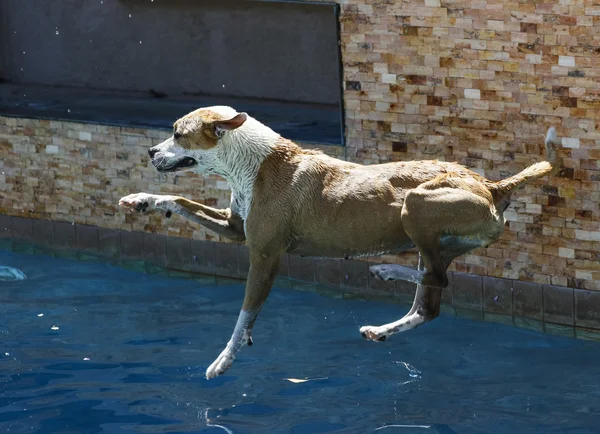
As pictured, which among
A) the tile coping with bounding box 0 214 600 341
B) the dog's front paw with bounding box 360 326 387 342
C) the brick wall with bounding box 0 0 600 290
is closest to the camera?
the dog's front paw with bounding box 360 326 387 342

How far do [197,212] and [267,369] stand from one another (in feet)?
6.36

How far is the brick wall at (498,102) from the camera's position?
9.55 meters

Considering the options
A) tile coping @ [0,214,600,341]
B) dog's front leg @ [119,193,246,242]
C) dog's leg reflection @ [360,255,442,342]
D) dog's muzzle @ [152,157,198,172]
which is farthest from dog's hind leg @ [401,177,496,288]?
tile coping @ [0,214,600,341]

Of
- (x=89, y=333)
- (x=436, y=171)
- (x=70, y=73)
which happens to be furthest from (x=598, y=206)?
(x=70, y=73)

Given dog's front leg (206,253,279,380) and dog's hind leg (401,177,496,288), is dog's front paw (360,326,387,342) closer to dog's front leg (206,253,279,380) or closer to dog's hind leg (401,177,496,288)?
dog's hind leg (401,177,496,288)

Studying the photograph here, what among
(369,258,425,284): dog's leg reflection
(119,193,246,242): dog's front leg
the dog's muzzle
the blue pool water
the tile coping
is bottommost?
the blue pool water

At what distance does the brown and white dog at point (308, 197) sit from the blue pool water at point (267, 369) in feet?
3.59

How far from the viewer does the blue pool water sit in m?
8.52

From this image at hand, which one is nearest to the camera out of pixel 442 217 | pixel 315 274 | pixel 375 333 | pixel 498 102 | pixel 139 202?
pixel 442 217

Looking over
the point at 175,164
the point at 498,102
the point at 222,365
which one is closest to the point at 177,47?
the point at 498,102

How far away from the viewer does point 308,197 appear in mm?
7668

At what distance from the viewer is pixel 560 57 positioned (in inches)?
376

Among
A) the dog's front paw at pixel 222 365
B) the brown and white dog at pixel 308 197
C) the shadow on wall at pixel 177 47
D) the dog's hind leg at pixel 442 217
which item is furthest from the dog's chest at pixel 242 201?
the shadow on wall at pixel 177 47

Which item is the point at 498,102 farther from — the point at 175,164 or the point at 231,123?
the point at 175,164
